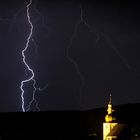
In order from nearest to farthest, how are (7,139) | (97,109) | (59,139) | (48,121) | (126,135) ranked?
(126,135) < (7,139) < (59,139) < (97,109) < (48,121)

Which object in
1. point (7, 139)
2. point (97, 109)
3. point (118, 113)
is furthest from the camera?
point (97, 109)

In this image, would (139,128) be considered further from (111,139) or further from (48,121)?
(48,121)

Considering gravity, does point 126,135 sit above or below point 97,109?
below

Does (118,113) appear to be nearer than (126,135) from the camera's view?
No

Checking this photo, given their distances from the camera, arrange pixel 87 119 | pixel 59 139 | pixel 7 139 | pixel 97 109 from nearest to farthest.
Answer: pixel 7 139 < pixel 59 139 < pixel 97 109 < pixel 87 119

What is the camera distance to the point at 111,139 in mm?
45938

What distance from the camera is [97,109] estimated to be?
2953 inches

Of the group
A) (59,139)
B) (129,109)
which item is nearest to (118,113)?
(129,109)

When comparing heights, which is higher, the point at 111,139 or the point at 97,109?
the point at 97,109

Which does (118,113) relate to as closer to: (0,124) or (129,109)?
(129,109)

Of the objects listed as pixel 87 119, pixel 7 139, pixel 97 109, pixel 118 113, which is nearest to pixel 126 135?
pixel 7 139

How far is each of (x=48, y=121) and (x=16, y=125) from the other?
624 centimetres

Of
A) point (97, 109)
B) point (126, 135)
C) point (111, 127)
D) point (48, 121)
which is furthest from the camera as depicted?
point (48, 121)

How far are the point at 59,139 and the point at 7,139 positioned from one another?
22.6ft
